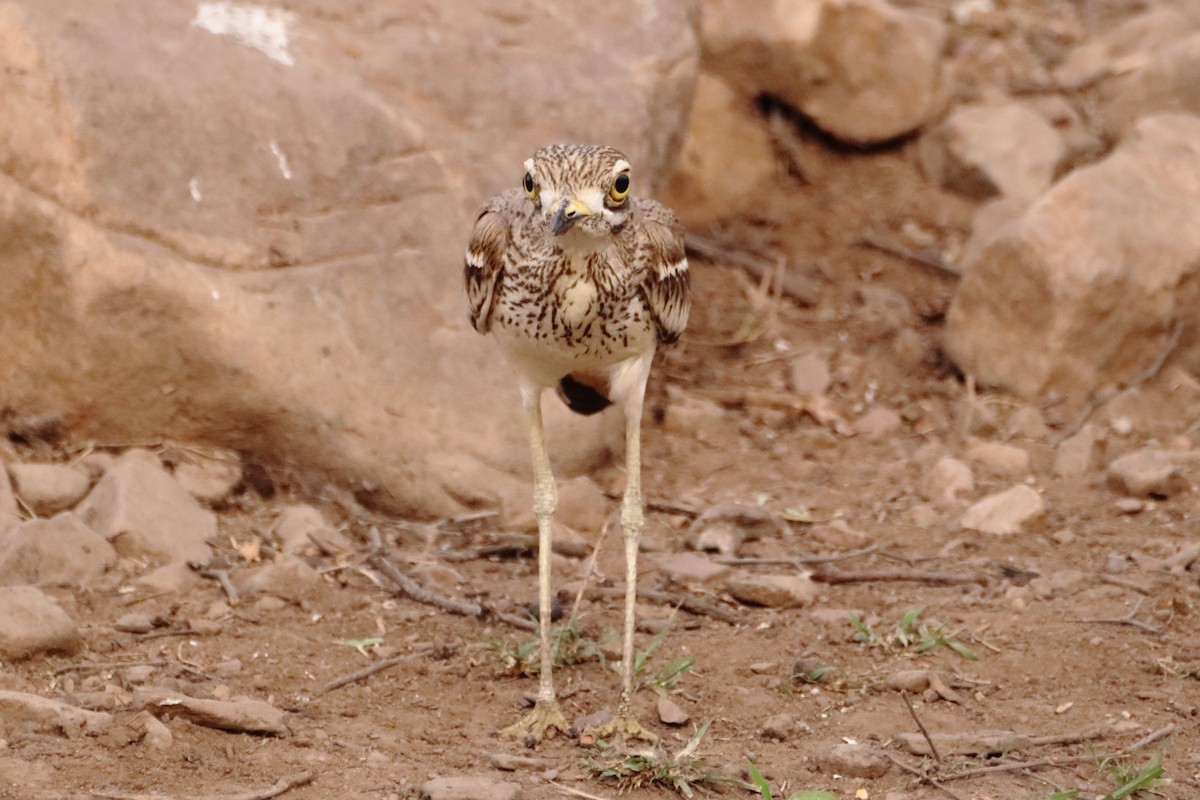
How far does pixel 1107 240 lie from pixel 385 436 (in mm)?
3739

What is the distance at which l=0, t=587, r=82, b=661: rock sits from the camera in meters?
4.83

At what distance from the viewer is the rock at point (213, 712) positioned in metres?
4.52

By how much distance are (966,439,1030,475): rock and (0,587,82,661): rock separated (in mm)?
4212

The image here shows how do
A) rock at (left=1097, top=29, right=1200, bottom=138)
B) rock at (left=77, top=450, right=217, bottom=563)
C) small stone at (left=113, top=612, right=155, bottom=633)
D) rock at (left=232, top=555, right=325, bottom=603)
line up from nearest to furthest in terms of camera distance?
small stone at (left=113, top=612, right=155, bottom=633), rock at (left=232, top=555, right=325, bottom=603), rock at (left=77, top=450, right=217, bottom=563), rock at (left=1097, top=29, right=1200, bottom=138)

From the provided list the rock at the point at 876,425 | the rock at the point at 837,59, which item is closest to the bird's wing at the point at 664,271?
the rock at the point at 876,425

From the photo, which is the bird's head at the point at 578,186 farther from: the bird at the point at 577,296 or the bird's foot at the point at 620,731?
the bird's foot at the point at 620,731

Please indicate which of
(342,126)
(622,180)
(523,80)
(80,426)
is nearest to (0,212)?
(80,426)

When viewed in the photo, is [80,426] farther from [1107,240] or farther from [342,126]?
[1107,240]

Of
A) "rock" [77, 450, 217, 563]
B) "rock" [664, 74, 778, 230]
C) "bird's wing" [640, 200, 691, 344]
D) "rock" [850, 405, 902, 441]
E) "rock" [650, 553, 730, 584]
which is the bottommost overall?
"rock" [850, 405, 902, 441]

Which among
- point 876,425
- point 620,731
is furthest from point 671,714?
point 876,425

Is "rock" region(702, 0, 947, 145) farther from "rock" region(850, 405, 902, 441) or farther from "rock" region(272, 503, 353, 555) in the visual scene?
"rock" region(272, 503, 353, 555)

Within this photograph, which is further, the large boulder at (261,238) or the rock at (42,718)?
the large boulder at (261,238)

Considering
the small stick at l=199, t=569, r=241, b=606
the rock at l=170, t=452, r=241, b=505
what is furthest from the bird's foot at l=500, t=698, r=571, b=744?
the rock at l=170, t=452, r=241, b=505

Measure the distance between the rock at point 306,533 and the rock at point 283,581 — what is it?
0.30 m
